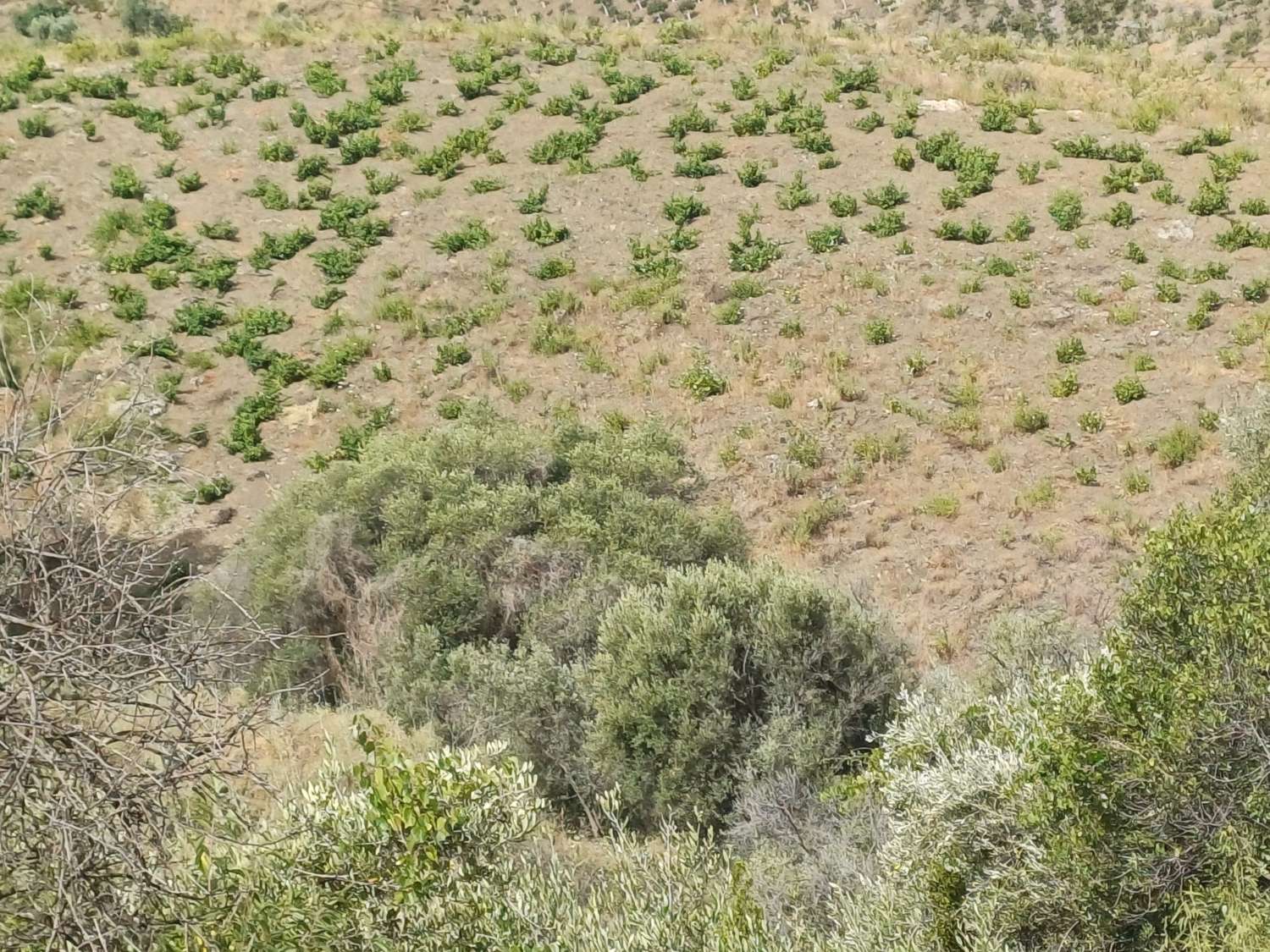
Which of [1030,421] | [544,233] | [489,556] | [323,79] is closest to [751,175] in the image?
[544,233]

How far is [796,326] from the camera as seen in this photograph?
14.7 meters

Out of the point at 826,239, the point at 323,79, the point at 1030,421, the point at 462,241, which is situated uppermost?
the point at 323,79

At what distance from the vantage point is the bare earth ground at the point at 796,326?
1130 cm

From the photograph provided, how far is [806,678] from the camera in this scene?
7617 millimetres

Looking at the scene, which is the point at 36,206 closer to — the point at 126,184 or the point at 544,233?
the point at 126,184

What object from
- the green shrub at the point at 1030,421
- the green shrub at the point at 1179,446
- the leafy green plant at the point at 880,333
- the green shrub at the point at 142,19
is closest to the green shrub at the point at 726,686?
the green shrub at the point at 1179,446

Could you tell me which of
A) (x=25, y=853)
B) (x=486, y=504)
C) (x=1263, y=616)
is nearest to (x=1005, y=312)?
(x=486, y=504)

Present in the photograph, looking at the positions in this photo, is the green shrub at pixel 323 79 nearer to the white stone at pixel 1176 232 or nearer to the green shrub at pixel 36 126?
the green shrub at pixel 36 126

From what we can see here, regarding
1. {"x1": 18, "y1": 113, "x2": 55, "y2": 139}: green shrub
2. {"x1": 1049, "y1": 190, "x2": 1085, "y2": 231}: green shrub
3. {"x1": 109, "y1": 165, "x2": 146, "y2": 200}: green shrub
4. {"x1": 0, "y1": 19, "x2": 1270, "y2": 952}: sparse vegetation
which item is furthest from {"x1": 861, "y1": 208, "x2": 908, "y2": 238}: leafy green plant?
{"x1": 18, "y1": 113, "x2": 55, "y2": 139}: green shrub

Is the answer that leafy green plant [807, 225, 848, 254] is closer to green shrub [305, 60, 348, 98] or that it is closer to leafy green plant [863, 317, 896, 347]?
leafy green plant [863, 317, 896, 347]

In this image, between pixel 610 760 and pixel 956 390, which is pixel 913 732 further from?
pixel 956 390

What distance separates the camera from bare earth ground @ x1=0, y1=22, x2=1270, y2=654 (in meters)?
11.3

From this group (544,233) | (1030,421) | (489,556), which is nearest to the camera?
(489,556)

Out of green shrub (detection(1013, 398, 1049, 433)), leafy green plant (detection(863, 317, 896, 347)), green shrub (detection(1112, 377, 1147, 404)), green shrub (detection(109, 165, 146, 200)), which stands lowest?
green shrub (detection(1013, 398, 1049, 433))
